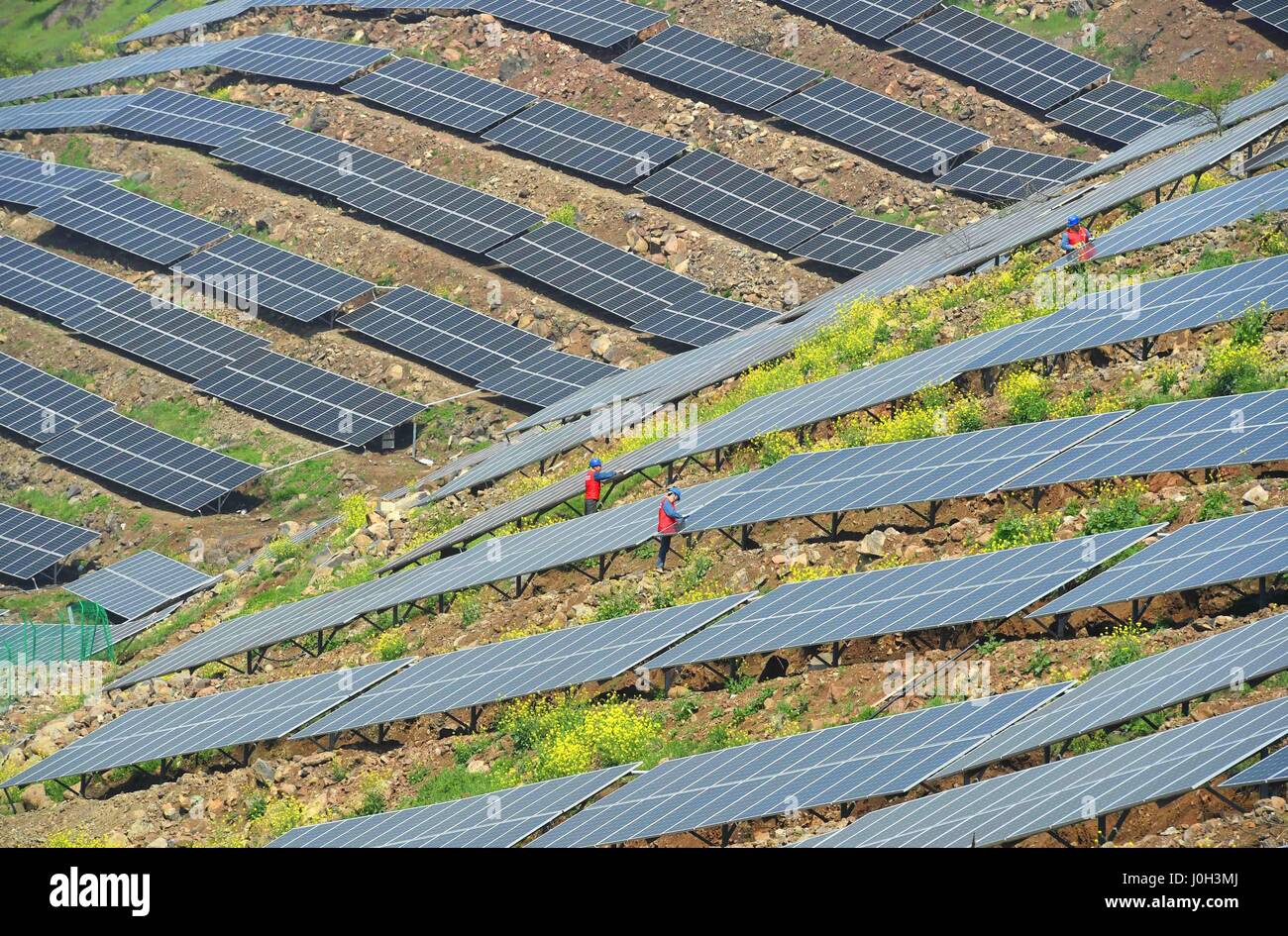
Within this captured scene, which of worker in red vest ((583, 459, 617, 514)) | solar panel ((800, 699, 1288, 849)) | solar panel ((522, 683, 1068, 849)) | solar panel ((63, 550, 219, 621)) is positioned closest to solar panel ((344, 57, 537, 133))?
solar panel ((63, 550, 219, 621))

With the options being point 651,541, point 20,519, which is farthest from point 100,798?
point 20,519

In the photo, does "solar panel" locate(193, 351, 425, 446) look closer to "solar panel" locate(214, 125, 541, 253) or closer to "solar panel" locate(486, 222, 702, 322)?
"solar panel" locate(486, 222, 702, 322)

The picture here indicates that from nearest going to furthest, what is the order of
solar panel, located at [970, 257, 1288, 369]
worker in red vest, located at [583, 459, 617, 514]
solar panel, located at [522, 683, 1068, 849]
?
1. solar panel, located at [522, 683, 1068, 849]
2. solar panel, located at [970, 257, 1288, 369]
3. worker in red vest, located at [583, 459, 617, 514]

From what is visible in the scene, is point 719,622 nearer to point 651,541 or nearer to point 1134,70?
point 651,541

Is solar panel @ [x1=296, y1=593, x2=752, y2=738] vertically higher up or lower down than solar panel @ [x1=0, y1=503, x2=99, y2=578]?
lower down

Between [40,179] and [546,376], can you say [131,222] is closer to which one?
[40,179]

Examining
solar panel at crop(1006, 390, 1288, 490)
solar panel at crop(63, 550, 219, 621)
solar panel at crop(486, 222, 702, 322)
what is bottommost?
solar panel at crop(1006, 390, 1288, 490)

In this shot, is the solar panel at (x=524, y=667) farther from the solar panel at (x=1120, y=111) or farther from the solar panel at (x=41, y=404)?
the solar panel at (x=1120, y=111)
